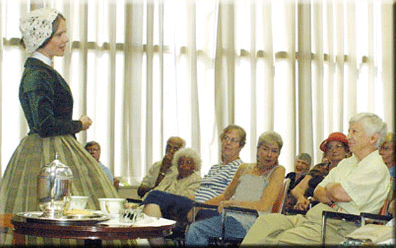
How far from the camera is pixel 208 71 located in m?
6.68

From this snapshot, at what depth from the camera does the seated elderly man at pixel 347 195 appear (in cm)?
300

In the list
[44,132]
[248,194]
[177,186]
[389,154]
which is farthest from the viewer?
[177,186]

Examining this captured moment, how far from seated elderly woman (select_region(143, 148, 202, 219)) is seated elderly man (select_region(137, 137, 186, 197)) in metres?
0.25

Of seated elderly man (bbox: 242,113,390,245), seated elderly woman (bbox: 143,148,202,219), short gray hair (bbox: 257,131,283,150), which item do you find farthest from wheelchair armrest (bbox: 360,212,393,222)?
seated elderly woman (bbox: 143,148,202,219)

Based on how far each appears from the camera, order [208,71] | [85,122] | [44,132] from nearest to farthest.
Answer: [44,132] → [85,122] → [208,71]

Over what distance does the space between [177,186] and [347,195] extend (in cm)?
222

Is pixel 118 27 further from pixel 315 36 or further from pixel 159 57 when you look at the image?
pixel 315 36

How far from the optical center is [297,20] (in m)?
7.03

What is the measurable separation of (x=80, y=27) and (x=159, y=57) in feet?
2.78

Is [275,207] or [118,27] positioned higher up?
[118,27]

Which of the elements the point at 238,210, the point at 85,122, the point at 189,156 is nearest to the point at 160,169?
the point at 189,156

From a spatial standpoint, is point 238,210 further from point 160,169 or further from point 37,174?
point 160,169

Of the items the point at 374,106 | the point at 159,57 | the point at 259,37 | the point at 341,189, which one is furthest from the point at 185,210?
the point at 374,106

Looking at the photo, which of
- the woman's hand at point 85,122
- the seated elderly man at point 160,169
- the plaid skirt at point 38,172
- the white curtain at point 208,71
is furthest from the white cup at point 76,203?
the white curtain at point 208,71
